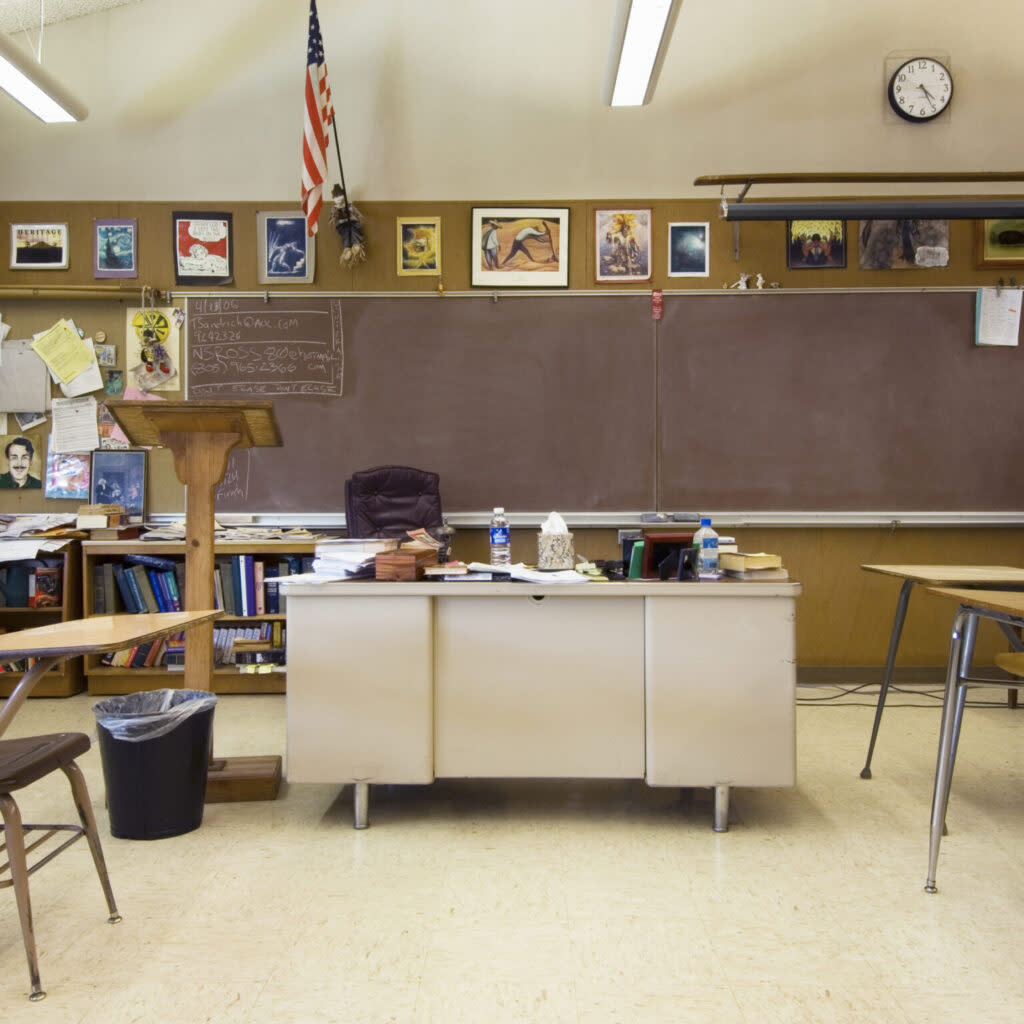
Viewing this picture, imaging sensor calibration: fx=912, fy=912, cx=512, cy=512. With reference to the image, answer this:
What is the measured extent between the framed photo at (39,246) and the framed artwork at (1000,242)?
496 centimetres

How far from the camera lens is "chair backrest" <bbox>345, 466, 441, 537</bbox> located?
14.6ft

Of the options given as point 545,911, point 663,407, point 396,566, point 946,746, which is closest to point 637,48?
point 663,407

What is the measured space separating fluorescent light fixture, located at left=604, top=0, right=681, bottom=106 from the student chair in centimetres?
335

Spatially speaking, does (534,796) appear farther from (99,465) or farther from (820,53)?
(820,53)

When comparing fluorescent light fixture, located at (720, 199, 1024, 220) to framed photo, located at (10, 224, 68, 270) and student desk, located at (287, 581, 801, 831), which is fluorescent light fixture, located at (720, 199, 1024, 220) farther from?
framed photo, located at (10, 224, 68, 270)

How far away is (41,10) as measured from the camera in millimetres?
4871

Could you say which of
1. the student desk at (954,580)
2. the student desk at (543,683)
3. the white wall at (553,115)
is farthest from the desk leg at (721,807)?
the white wall at (553,115)

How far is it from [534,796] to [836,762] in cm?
123

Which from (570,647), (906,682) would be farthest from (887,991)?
(906,682)

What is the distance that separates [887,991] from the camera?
1.82 meters

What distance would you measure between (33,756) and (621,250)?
393cm

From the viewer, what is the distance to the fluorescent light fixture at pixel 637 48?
12.0 feet

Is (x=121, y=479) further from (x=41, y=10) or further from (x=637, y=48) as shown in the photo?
(x=637, y=48)

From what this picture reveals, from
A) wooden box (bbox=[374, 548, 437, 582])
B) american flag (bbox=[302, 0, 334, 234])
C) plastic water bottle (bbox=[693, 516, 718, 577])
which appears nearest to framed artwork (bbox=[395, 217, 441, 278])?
american flag (bbox=[302, 0, 334, 234])
